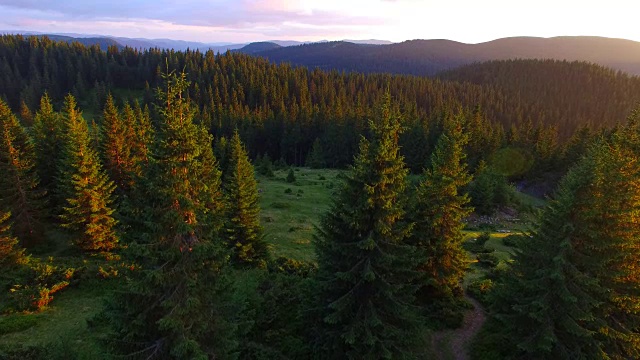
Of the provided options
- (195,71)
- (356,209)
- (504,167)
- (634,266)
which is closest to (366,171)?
(356,209)

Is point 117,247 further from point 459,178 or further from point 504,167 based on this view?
point 504,167

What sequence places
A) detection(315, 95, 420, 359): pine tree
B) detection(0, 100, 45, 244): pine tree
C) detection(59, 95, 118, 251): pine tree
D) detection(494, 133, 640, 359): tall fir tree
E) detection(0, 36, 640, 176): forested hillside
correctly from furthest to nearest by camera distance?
detection(0, 36, 640, 176): forested hillside → detection(0, 100, 45, 244): pine tree → detection(59, 95, 118, 251): pine tree → detection(494, 133, 640, 359): tall fir tree → detection(315, 95, 420, 359): pine tree

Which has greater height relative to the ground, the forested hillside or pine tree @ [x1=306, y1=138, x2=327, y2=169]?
the forested hillside

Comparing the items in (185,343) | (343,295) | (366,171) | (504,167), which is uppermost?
(366,171)

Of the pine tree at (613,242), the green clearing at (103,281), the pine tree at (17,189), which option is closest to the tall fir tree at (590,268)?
the pine tree at (613,242)

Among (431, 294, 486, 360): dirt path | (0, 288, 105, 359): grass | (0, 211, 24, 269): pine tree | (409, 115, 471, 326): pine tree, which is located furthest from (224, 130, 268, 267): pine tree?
(0, 211, 24, 269): pine tree

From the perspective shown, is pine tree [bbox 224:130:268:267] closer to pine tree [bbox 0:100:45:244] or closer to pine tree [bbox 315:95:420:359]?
pine tree [bbox 315:95:420:359]

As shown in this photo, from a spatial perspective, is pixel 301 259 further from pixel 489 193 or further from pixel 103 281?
pixel 489 193

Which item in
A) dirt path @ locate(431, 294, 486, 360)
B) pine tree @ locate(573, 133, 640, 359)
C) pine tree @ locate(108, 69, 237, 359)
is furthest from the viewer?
dirt path @ locate(431, 294, 486, 360)
